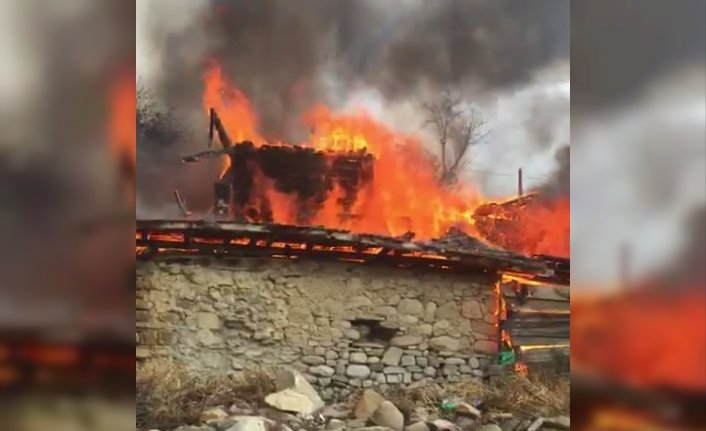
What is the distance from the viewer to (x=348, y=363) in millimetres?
2512

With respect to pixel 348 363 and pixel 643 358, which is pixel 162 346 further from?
pixel 643 358

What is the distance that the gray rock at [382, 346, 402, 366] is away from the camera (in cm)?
252

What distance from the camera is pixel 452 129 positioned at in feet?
8.32

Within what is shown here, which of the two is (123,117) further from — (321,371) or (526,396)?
(526,396)

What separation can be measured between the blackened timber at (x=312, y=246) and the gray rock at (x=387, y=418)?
23.8 inches

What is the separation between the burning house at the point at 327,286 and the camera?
8.05 ft

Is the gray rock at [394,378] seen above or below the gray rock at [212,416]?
above

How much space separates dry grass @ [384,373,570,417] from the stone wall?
7cm

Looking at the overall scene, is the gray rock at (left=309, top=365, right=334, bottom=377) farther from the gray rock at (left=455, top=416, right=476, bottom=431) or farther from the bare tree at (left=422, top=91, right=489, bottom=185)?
the bare tree at (left=422, top=91, right=489, bottom=185)

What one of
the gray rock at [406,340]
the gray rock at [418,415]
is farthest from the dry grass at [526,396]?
the gray rock at [406,340]

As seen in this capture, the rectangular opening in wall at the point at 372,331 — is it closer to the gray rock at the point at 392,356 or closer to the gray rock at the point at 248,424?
the gray rock at the point at 392,356

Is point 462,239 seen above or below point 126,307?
above

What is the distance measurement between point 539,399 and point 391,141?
4.10 ft

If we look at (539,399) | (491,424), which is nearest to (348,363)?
(491,424)
